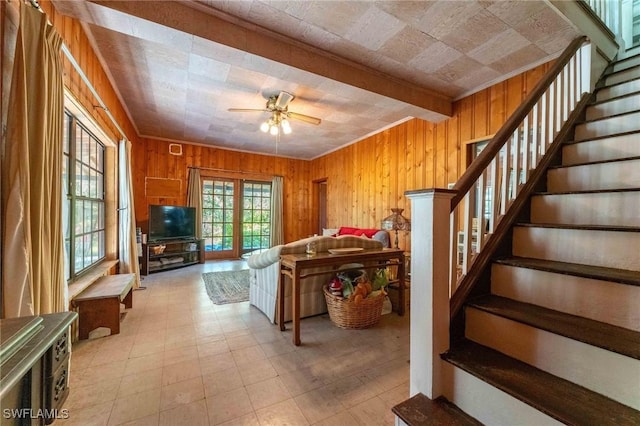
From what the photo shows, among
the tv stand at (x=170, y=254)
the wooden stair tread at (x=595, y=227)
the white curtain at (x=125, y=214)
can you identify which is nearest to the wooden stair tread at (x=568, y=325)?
the wooden stair tread at (x=595, y=227)

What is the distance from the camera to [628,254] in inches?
46.5

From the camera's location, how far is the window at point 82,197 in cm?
243

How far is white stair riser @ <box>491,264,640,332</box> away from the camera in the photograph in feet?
3.39

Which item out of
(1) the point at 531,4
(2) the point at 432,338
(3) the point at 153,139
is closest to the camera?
(2) the point at 432,338

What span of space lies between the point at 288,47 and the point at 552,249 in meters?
2.54

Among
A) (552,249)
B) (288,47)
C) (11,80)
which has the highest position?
(288,47)

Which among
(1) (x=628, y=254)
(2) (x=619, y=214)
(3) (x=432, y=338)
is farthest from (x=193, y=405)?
(2) (x=619, y=214)

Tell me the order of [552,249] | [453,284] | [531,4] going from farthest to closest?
[531,4], [552,249], [453,284]

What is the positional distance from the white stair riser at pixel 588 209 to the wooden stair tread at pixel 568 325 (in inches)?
25.4

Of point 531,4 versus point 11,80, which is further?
point 531,4

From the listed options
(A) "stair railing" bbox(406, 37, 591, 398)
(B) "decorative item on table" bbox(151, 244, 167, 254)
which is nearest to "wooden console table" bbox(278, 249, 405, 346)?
(A) "stair railing" bbox(406, 37, 591, 398)

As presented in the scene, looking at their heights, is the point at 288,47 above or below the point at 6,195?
above

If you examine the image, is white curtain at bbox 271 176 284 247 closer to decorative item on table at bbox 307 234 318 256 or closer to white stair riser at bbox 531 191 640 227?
decorative item on table at bbox 307 234 318 256

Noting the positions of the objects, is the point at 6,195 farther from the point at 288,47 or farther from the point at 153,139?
the point at 153,139
